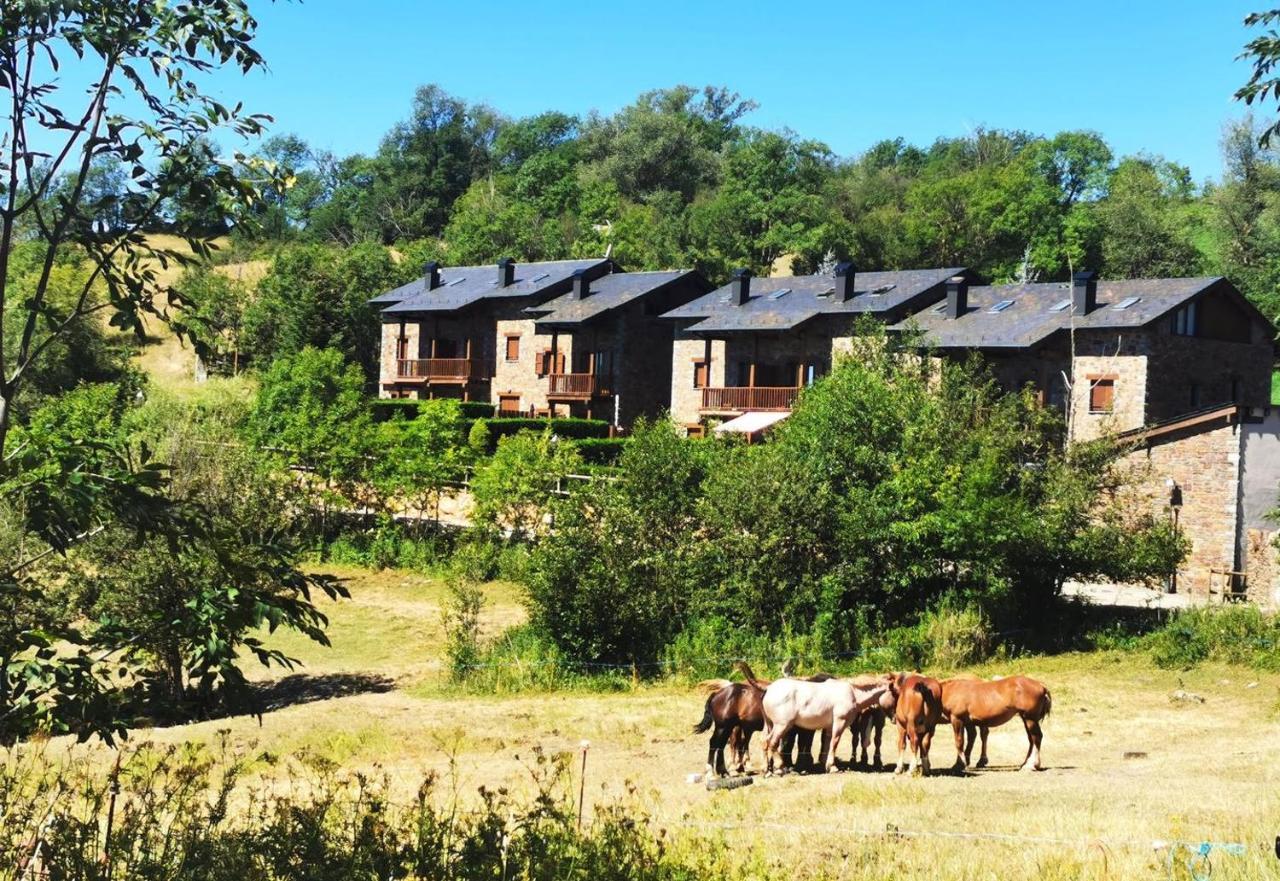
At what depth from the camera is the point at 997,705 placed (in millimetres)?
16438

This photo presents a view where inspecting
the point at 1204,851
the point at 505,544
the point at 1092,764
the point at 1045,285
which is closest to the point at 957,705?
the point at 1092,764

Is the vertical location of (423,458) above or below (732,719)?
above

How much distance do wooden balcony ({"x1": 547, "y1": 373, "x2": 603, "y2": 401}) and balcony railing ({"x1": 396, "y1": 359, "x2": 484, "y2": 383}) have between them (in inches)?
219

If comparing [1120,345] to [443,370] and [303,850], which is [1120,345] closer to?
[443,370]

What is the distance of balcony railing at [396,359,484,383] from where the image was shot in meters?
59.7

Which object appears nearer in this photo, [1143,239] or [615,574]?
[615,574]

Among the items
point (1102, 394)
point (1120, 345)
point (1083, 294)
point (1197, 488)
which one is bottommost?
point (1197, 488)

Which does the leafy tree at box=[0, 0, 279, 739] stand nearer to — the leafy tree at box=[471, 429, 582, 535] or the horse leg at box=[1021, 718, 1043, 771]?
the horse leg at box=[1021, 718, 1043, 771]

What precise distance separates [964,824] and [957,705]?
487 cm

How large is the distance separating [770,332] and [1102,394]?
12.6 meters

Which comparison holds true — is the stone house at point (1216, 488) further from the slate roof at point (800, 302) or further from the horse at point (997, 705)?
the horse at point (997, 705)

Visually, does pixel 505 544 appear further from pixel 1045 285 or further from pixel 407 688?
pixel 1045 285

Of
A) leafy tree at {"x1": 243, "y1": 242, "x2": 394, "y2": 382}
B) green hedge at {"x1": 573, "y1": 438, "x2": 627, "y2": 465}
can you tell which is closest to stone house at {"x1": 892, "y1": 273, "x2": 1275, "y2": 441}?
green hedge at {"x1": 573, "y1": 438, "x2": 627, "y2": 465}

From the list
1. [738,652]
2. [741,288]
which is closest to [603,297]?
[741,288]
